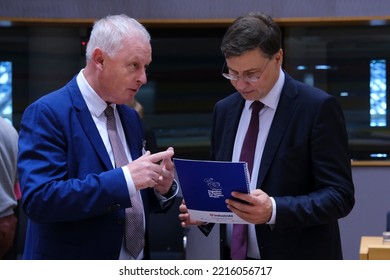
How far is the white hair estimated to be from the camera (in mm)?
2938

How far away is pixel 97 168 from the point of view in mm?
2895

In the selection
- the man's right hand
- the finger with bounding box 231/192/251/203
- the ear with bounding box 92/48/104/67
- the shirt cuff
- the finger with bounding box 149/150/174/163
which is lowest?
the shirt cuff

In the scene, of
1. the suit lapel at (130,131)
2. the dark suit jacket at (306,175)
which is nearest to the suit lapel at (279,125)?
the dark suit jacket at (306,175)

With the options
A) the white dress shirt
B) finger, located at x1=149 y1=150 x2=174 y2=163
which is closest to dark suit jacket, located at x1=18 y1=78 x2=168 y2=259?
finger, located at x1=149 y1=150 x2=174 y2=163

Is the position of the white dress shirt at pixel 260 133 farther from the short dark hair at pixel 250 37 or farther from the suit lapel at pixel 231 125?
the short dark hair at pixel 250 37

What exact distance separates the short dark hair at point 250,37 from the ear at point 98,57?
1.55ft

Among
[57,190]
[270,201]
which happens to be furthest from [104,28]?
[270,201]

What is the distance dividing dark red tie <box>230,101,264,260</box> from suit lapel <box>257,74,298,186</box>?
3.2 inches

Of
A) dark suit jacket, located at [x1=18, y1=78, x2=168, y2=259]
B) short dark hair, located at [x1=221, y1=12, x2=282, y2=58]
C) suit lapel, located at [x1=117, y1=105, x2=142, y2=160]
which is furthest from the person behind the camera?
suit lapel, located at [x1=117, y1=105, x2=142, y2=160]

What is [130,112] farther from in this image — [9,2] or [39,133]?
[9,2]

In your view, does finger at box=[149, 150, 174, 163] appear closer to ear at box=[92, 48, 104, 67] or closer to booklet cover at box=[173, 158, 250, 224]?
booklet cover at box=[173, 158, 250, 224]

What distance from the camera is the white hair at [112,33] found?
2.94 metres

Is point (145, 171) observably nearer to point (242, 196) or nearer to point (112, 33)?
point (242, 196)

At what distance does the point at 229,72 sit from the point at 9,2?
4422 millimetres
